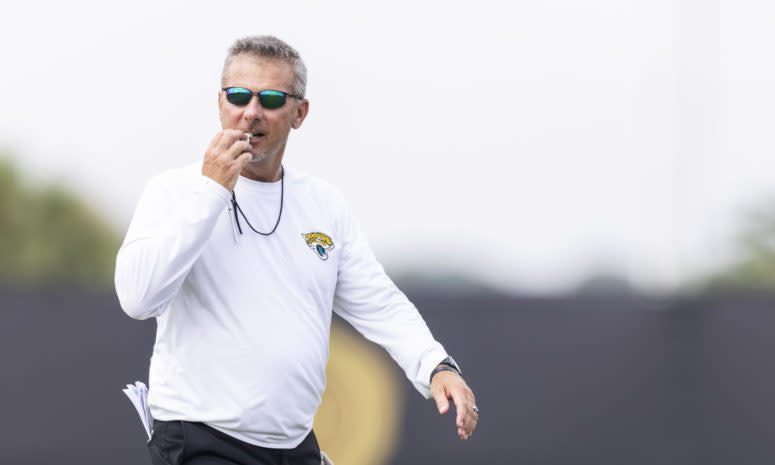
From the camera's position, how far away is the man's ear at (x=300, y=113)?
11.7 feet

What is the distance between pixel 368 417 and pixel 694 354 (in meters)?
2.46

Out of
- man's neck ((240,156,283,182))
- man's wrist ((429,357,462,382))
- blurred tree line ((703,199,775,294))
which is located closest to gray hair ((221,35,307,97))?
man's neck ((240,156,283,182))

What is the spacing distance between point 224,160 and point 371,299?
0.86m

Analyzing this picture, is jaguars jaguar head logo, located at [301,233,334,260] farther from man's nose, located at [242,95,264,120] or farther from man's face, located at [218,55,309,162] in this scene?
man's nose, located at [242,95,264,120]

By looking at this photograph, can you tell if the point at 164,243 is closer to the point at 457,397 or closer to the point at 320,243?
the point at 320,243

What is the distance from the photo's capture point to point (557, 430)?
8.19 meters

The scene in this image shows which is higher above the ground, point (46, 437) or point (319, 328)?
point (319, 328)

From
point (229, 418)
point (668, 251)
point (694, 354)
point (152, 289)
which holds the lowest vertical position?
point (694, 354)

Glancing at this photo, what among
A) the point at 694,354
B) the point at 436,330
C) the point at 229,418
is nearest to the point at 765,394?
the point at 694,354

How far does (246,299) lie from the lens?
3285 mm

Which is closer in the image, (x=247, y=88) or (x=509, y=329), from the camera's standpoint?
(x=247, y=88)

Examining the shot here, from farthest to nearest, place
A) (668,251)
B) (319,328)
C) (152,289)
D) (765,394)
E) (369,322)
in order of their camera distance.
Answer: (668,251)
(765,394)
(369,322)
(319,328)
(152,289)

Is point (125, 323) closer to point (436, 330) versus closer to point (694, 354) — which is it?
point (436, 330)

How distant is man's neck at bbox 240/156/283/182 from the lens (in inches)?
136
